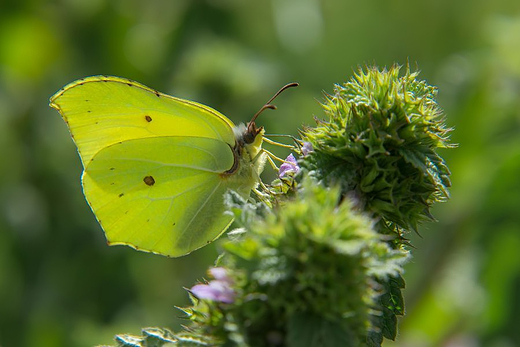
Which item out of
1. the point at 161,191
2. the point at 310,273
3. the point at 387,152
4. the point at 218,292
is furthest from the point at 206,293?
the point at 161,191

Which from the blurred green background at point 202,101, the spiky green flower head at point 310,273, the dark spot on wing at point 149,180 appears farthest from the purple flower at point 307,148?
the blurred green background at point 202,101

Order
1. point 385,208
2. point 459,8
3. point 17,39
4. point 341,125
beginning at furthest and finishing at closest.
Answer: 1. point 459,8
2. point 17,39
3. point 341,125
4. point 385,208

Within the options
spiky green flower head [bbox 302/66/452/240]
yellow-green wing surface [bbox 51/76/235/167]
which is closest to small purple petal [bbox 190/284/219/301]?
spiky green flower head [bbox 302/66/452/240]

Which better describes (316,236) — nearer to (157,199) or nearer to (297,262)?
(297,262)

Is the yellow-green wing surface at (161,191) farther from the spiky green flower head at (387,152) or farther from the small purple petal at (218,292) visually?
the small purple petal at (218,292)

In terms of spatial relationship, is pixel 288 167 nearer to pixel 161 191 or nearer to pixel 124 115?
pixel 161 191

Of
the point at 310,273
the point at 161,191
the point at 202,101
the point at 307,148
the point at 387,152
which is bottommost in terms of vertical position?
the point at 161,191

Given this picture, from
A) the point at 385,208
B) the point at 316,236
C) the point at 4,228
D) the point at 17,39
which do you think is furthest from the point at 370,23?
the point at 316,236
